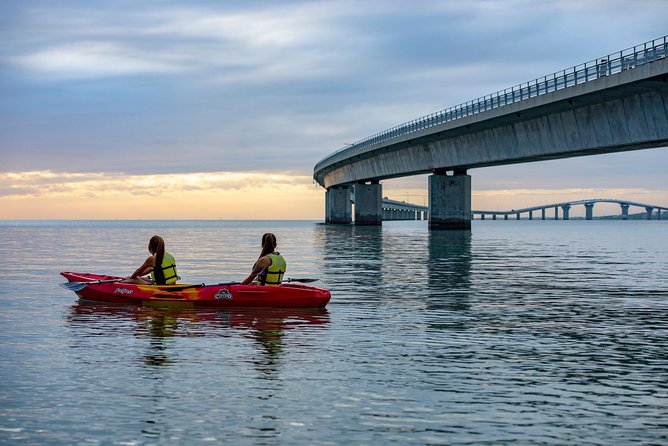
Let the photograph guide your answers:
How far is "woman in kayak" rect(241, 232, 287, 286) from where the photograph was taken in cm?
1898

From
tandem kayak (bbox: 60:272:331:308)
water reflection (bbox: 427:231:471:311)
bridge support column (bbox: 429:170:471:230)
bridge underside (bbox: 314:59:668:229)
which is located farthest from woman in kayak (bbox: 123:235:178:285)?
bridge support column (bbox: 429:170:471:230)

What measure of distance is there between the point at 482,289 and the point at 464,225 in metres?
61.0

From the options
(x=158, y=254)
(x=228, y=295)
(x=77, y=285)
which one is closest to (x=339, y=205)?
(x=77, y=285)

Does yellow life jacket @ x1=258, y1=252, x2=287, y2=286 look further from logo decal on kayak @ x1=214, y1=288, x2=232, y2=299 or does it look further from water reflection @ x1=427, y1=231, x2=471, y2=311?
water reflection @ x1=427, y1=231, x2=471, y2=311

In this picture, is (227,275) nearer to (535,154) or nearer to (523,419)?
(523,419)

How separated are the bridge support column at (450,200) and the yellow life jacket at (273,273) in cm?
6389

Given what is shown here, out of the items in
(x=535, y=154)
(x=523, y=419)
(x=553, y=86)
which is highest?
(x=553, y=86)

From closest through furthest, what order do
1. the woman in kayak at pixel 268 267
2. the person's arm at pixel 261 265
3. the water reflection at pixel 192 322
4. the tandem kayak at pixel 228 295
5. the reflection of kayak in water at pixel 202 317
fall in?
the water reflection at pixel 192 322
the reflection of kayak in water at pixel 202 317
the woman in kayak at pixel 268 267
the person's arm at pixel 261 265
the tandem kayak at pixel 228 295

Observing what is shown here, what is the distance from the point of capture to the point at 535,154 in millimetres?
57188

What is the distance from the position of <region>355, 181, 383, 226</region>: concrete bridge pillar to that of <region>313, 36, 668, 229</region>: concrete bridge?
9.11 meters

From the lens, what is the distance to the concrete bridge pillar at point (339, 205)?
13412cm

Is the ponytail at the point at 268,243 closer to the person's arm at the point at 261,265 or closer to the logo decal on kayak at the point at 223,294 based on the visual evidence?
the person's arm at the point at 261,265

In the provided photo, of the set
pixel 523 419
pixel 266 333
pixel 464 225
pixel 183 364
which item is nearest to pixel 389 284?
pixel 266 333

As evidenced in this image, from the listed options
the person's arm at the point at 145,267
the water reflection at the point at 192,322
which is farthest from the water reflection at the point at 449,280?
the person's arm at the point at 145,267
